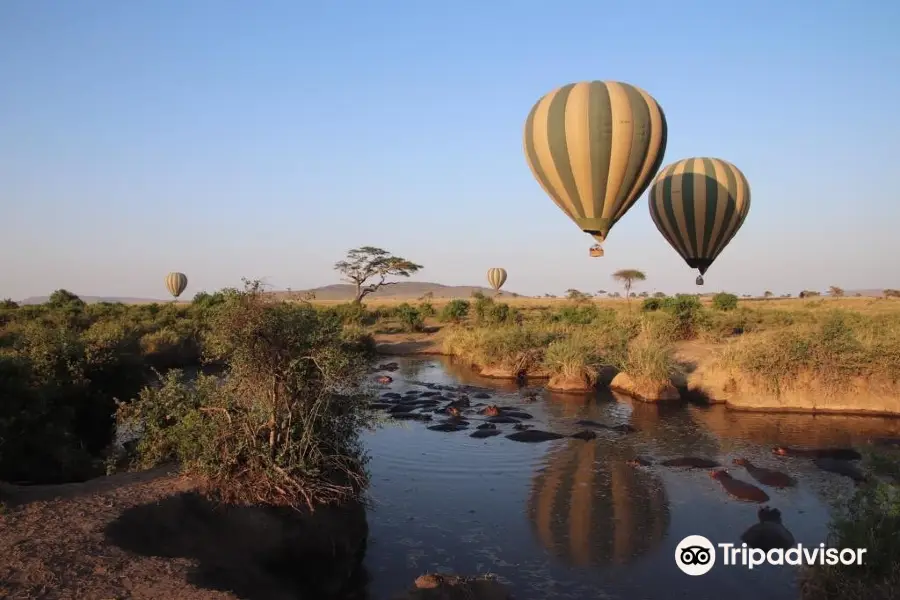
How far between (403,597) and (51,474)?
6801mm

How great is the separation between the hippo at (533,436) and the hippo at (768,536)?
634 cm

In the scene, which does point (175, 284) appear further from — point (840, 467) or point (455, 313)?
point (840, 467)

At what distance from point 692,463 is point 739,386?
742 cm

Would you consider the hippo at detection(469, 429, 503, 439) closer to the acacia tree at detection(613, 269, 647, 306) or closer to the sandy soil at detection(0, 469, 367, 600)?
the sandy soil at detection(0, 469, 367, 600)

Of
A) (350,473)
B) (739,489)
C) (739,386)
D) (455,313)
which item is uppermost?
(455,313)

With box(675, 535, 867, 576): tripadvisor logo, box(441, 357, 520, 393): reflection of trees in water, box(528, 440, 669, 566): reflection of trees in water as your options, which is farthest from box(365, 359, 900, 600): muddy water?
box(441, 357, 520, 393): reflection of trees in water

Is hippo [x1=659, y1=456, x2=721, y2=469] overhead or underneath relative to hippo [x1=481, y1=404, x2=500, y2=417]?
underneath

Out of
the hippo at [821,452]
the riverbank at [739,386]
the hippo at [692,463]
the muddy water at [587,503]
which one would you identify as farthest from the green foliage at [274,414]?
the riverbank at [739,386]

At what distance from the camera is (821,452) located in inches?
576

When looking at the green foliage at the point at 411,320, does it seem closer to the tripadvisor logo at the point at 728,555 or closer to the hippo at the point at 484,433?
the hippo at the point at 484,433

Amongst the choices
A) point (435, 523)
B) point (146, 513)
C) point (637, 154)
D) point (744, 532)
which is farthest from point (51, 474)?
point (637, 154)

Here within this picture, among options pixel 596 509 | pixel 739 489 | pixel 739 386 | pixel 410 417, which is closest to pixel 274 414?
pixel 596 509

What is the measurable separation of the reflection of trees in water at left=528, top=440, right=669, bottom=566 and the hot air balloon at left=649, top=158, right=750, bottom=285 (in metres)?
12.2

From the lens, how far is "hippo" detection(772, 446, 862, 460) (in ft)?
47.0
